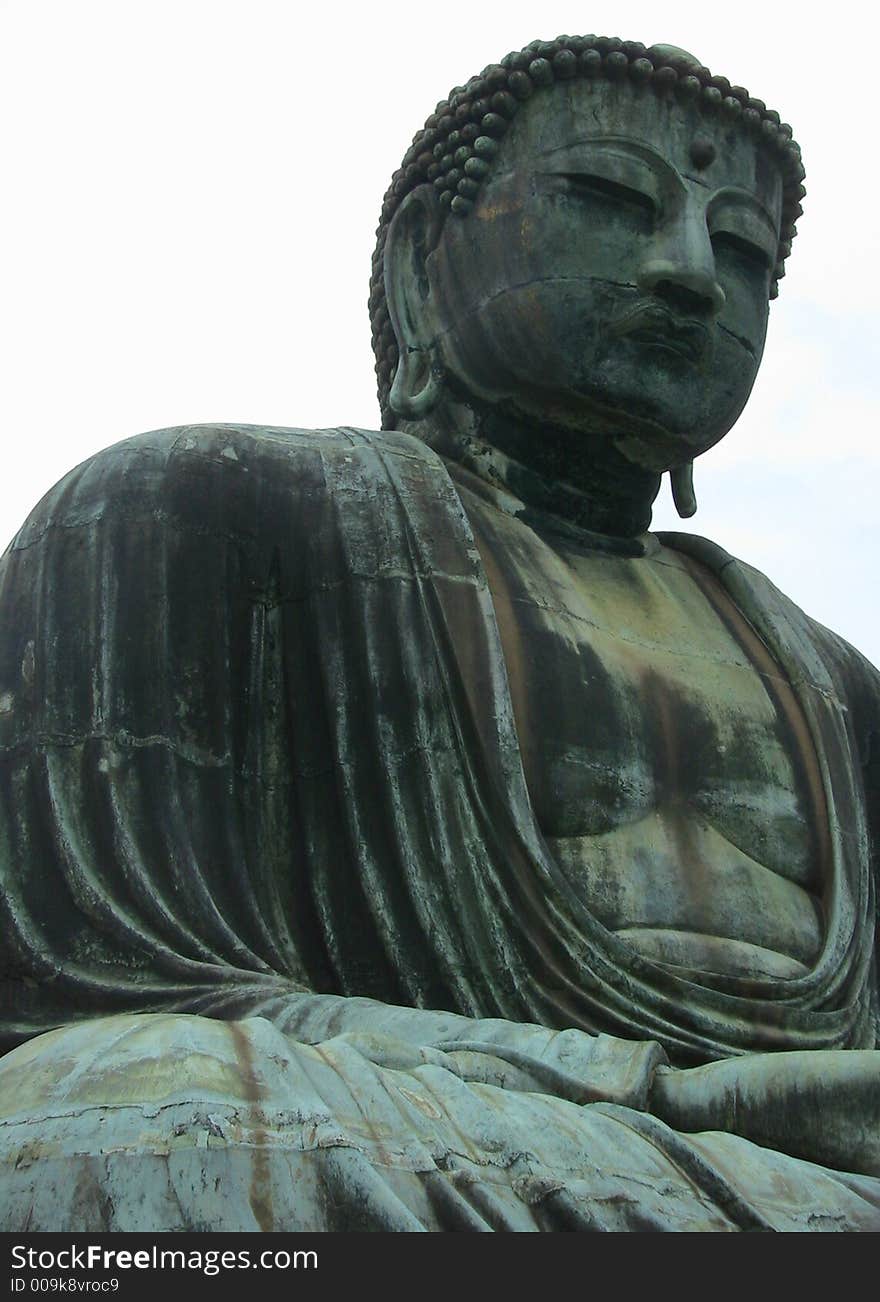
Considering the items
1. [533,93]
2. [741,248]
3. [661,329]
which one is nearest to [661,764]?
[661,329]

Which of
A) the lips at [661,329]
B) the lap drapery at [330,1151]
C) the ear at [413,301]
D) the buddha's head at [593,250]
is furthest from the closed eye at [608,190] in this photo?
the lap drapery at [330,1151]

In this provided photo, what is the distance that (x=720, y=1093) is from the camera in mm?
6926

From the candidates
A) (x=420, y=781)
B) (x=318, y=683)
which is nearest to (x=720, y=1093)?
(x=420, y=781)

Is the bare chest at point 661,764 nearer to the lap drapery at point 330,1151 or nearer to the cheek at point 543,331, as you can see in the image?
the cheek at point 543,331

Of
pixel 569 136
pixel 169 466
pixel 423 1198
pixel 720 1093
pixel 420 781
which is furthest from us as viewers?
pixel 569 136

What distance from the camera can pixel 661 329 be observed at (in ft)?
29.5

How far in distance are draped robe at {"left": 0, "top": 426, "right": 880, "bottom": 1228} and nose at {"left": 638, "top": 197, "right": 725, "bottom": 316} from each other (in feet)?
3.02

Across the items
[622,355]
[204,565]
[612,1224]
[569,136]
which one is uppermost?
[569,136]

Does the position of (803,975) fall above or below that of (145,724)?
below

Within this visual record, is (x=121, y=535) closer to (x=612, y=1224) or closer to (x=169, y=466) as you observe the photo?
(x=169, y=466)

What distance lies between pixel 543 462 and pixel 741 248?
980 mm

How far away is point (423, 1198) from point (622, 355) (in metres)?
3.82

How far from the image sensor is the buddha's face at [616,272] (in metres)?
8.98

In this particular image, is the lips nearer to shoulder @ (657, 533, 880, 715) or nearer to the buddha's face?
the buddha's face
